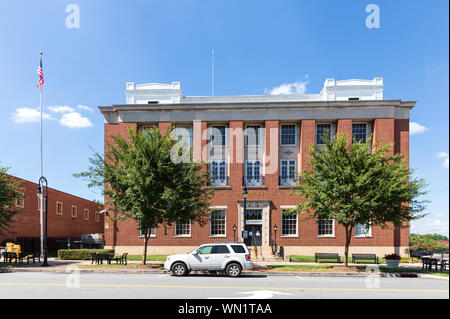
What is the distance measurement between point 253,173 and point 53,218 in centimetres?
2534

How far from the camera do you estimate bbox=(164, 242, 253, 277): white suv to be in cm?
1576

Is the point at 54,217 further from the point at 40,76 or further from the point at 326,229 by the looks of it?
the point at 326,229

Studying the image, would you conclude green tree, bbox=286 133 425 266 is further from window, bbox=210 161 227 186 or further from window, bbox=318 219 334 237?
window, bbox=210 161 227 186

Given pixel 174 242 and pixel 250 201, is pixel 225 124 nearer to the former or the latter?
pixel 250 201

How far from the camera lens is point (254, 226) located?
28.5 m

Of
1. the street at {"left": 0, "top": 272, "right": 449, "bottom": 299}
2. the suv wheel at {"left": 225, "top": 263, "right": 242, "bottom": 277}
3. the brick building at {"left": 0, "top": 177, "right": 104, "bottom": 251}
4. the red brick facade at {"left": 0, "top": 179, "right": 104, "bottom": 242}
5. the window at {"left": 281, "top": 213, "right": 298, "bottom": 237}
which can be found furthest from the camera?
the red brick facade at {"left": 0, "top": 179, "right": 104, "bottom": 242}

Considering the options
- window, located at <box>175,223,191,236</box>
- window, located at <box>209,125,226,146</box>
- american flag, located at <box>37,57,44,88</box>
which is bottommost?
window, located at <box>175,223,191,236</box>

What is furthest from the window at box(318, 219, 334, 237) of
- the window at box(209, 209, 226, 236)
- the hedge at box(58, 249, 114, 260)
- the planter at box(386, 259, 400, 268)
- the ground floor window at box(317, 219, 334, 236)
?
the hedge at box(58, 249, 114, 260)

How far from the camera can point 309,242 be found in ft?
90.5

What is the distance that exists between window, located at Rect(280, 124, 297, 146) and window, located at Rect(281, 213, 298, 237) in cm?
726

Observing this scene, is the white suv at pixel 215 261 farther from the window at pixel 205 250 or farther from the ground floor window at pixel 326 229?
the ground floor window at pixel 326 229

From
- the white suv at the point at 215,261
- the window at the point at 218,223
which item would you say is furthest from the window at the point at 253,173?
the white suv at the point at 215,261

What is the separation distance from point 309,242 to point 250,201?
6734 millimetres
